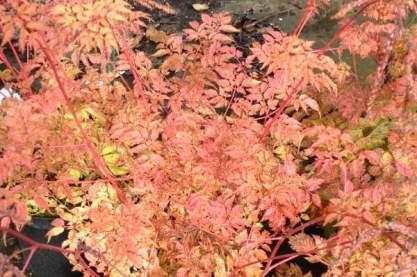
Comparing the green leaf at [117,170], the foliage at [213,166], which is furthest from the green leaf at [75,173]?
the green leaf at [117,170]

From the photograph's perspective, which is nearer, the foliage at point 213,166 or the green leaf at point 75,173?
the foliage at point 213,166

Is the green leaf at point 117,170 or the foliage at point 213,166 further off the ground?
the foliage at point 213,166

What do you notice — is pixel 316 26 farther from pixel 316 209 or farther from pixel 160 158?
pixel 160 158

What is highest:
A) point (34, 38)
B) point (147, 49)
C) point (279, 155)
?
point (34, 38)

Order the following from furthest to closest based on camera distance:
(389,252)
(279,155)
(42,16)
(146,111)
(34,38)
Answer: (279,155)
(146,111)
(389,252)
(42,16)
(34,38)

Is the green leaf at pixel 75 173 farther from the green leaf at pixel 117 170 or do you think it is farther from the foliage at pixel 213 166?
the green leaf at pixel 117 170

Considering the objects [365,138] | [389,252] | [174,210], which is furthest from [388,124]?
[174,210]

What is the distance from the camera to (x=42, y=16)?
1.48 meters

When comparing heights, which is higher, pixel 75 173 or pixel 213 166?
pixel 213 166

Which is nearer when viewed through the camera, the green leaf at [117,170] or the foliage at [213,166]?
the foliage at [213,166]

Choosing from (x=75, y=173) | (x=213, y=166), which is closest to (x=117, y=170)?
(x=75, y=173)

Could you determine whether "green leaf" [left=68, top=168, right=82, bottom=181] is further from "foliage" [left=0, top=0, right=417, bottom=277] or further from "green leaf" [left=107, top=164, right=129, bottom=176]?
"green leaf" [left=107, top=164, right=129, bottom=176]

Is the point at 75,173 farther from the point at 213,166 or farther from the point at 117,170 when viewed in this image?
the point at 213,166

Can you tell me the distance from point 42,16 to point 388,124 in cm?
173
